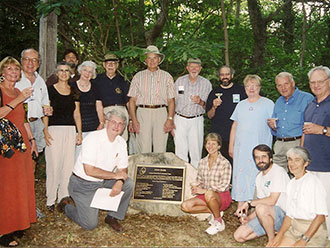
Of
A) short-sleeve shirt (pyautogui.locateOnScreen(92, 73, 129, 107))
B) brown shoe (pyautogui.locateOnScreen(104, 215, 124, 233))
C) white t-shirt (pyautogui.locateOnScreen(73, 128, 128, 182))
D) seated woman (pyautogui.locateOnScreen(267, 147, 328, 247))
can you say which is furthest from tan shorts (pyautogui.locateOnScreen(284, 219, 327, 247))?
short-sleeve shirt (pyautogui.locateOnScreen(92, 73, 129, 107))

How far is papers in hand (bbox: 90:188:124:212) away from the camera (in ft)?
16.7

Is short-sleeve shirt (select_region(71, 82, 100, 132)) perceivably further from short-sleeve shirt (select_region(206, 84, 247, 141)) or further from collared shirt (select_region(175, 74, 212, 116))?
short-sleeve shirt (select_region(206, 84, 247, 141))

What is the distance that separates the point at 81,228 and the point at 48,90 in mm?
2232

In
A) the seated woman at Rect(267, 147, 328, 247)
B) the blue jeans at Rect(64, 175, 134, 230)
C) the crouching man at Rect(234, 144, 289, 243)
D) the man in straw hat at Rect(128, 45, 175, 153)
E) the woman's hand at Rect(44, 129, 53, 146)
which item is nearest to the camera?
the seated woman at Rect(267, 147, 328, 247)

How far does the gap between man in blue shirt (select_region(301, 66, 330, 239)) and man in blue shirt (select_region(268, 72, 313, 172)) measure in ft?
1.55

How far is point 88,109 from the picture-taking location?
6.07m

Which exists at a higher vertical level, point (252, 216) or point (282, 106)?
point (282, 106)

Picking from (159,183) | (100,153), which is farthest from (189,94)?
(100,153)

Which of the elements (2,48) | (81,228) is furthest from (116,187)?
(2,48)

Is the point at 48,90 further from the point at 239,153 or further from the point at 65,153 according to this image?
the point at 239,153

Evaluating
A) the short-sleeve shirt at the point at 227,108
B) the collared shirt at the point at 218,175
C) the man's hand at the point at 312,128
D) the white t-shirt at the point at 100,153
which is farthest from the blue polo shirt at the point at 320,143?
the white t-shirt at the point at 100,153

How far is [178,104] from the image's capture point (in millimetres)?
6855

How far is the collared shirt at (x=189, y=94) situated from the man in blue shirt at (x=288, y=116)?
5.31 feet

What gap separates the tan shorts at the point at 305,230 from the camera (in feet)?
13.8
